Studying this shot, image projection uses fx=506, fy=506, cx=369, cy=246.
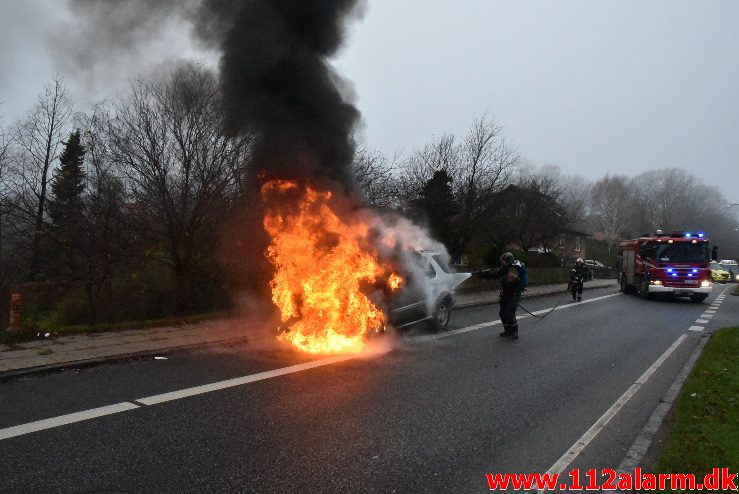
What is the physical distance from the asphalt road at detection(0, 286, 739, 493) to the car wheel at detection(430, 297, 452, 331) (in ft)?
5.31

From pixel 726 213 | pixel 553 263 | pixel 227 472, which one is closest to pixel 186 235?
pixel 227 472

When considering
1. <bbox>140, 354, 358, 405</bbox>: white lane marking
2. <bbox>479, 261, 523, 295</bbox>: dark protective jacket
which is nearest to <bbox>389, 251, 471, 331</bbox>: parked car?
<bbox>479, 261, 523, 295</bbox>: dark protective jacket

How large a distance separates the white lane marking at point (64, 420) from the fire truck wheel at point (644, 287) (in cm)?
2048

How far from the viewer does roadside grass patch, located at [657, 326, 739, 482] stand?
13.0ft

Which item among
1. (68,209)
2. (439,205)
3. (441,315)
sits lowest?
(441,315)

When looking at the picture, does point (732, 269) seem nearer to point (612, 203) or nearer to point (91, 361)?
point (612, 203)

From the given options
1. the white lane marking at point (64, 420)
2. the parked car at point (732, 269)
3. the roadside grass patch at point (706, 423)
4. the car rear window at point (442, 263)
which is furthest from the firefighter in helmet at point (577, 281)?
the parked car at point (732, 269)

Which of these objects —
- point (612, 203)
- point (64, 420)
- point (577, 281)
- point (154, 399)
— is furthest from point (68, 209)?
point (612, 203)

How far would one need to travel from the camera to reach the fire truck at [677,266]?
19625 millimetres

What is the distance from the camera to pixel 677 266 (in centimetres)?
1983

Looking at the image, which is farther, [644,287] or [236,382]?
[644,287]

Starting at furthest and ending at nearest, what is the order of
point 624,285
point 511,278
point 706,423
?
point 624,285
point 511,278
point 706,423

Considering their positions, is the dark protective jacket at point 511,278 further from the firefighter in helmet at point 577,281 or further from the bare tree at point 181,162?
the firefighter in helmet at point 577,281

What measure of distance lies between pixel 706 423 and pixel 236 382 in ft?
16.2
